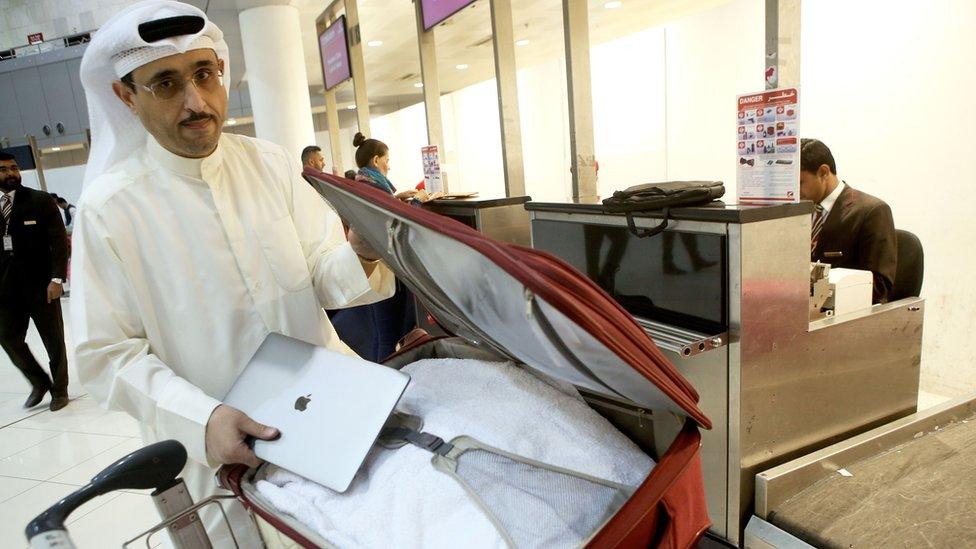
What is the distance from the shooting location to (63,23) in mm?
12086

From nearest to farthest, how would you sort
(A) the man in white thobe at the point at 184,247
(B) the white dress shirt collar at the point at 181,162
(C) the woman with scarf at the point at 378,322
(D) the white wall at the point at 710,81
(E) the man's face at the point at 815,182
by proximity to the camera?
(A) the man in white thobe at the point at 184,247 < (B) the white dress shirt collar at the point at 181,162 < (E) the man's face at the point at 815,182 < (C) the woman with scarf at the point at 378,322 < (D) the white wall at the point at 710,81

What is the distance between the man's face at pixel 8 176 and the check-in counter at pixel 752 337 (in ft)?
15.5

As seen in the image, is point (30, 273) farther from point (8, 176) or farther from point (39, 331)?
point (8, 176)

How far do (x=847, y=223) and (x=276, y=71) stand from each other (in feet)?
21.3

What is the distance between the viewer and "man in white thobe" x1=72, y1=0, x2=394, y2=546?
118cm

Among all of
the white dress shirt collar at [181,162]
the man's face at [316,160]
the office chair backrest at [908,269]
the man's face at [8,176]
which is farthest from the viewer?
the man's face at [316,160]

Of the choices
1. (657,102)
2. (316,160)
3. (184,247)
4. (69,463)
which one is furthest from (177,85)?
(657,102)

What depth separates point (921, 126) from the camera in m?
3.56

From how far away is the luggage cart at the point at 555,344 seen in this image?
0.62 meters

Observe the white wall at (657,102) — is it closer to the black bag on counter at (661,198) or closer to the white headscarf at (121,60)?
the black bag on counter at (661,198)

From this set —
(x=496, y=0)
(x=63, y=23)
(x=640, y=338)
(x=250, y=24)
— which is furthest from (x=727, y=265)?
(x=63, y=23)

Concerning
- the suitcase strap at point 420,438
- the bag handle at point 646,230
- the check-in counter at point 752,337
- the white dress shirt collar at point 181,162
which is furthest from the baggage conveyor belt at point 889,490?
the white dress shirt collar at point 181,162

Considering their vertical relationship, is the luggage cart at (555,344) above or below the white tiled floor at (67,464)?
above

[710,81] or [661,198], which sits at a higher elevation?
[710,81]
